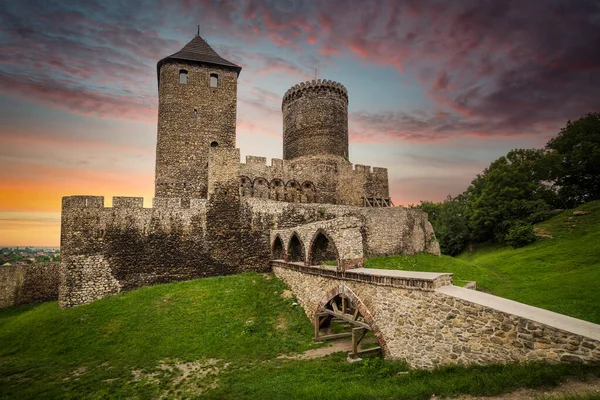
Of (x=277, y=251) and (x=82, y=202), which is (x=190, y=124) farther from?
(x=277, y=251)

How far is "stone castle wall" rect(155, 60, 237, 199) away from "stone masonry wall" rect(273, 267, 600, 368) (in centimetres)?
1449

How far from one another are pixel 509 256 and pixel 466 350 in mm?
23434

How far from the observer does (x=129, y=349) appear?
1182 cm

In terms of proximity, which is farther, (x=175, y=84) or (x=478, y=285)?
(x=175, y=84)

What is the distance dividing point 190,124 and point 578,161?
37530mm

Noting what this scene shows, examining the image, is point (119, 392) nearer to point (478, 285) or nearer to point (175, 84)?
point (478, 285)

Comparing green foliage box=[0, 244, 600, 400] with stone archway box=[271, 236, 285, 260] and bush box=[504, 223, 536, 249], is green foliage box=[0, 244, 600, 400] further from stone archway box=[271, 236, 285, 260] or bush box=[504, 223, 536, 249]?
bush box=[504, 223, 536, 249]

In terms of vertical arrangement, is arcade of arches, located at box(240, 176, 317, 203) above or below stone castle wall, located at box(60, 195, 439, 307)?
above

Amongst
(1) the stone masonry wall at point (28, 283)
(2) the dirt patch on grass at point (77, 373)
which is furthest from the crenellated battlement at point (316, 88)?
(2) the dirt patch on grass at point (77, 373)

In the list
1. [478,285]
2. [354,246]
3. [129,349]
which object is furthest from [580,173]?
[129,349]

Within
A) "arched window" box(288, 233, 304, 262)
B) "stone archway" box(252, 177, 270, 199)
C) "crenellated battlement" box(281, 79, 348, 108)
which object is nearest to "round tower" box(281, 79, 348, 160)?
"crenellated battlement" box(281, 79, 348, 108)

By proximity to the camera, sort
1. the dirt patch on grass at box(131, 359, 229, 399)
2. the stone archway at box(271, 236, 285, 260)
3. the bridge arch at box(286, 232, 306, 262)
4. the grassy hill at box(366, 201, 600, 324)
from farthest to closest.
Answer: the stone archway at box(271, 236, 285, 260) < the bridge arch at box(286, 232, 306, 262) < the grassy hill at box(366, 201, 600, 324) < the dirt patch on grass at box(131, 359, 229, 399)

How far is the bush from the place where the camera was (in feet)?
93.8

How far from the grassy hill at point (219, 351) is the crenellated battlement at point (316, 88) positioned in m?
16.9
